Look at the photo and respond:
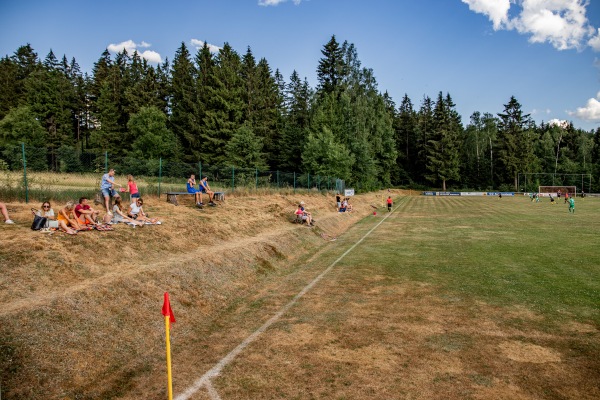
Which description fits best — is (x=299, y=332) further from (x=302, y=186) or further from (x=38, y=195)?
(x=302, y=186)

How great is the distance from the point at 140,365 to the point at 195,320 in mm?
2117

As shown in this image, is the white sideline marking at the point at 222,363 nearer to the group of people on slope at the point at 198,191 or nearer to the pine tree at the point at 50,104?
the group of people on slope at the point at 198,191

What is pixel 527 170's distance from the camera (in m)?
96.9

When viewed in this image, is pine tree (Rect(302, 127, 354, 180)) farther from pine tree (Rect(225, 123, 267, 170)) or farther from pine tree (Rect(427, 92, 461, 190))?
pine tree (Rect(427, 92, 461, 190))

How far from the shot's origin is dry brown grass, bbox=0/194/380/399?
18.5 feet

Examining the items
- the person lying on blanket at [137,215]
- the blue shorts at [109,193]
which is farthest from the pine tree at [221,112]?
the person lying on blanket at [137,215]

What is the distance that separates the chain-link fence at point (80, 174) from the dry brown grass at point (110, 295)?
107 cm

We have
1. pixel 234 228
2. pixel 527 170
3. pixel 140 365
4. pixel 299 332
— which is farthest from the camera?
pixel 527 170

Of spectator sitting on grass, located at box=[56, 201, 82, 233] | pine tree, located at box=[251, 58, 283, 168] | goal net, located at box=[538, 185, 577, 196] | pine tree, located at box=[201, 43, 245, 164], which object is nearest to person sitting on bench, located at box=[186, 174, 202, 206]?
spectator sitting on grass, located at box=[56, 201, 82, 233]

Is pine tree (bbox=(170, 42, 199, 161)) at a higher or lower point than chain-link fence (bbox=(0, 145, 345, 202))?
higher

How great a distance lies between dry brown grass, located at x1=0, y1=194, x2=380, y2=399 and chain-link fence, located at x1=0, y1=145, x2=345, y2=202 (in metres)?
1.07

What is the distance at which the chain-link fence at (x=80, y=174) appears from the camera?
46.0 feet

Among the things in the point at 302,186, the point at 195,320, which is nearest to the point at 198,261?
the point at 195,320

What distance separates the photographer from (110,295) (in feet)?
26.2
